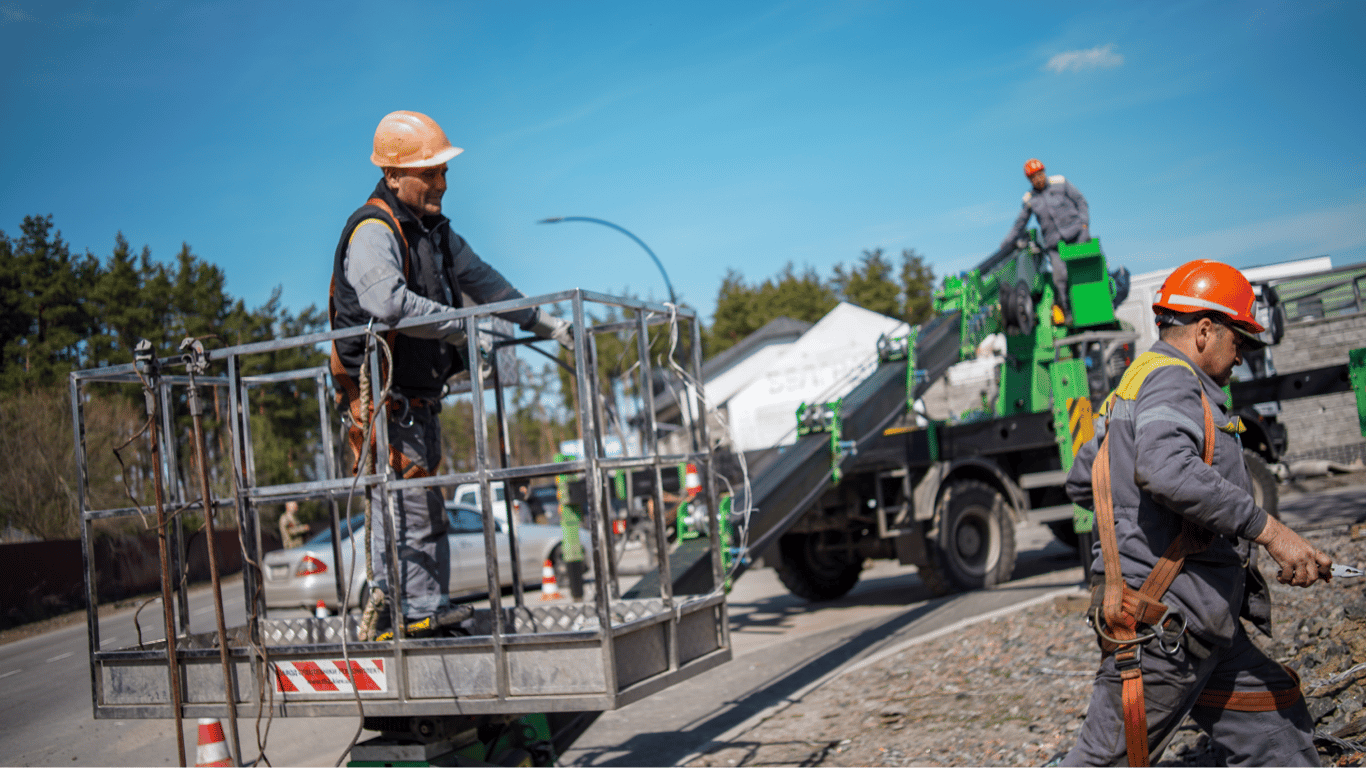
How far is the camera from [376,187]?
3.96m

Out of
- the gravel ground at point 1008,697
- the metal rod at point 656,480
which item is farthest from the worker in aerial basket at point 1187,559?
the metal rod at point 656,480

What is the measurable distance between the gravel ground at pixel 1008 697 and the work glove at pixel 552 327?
2.57 m

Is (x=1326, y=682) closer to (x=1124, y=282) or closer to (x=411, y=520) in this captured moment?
(x=411, y=520)

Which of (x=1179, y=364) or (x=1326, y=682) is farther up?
(x=1179, y=364)

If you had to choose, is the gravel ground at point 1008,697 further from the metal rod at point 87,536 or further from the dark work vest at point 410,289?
the metal rod at point 87,536

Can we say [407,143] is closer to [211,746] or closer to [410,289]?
[410,289]

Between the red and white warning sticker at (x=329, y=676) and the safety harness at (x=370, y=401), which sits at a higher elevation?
the safety harness at (x=370, y=401)

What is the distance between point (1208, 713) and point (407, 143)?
354cm

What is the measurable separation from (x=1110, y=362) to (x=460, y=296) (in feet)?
28.4

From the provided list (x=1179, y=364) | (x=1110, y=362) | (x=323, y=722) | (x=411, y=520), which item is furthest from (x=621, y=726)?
(x=1110, y=362)

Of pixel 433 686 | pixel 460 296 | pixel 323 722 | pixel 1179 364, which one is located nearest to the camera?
pixel 1179 364

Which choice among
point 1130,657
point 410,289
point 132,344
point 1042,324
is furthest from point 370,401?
point 132,344

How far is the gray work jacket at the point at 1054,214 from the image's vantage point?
9875mm

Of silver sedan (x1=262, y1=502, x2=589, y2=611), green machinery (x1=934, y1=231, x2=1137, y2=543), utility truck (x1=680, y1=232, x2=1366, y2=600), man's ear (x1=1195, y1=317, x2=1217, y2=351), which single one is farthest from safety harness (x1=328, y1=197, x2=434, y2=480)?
green machinery (x1=934, y1=231, x2=1137, y2=543)
